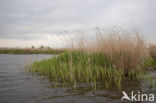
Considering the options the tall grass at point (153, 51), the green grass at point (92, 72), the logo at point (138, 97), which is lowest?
the logo at point (138, 97)

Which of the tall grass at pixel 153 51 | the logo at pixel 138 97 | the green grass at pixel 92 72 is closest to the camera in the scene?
the logo at pixel 138 97

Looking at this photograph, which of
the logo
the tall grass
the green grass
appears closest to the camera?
the logo

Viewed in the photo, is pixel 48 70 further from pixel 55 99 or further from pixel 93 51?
pixel 55 99

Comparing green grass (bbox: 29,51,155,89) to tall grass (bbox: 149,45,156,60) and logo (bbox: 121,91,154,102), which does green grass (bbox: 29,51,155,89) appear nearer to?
logo (bbox: 121,91,154,102)

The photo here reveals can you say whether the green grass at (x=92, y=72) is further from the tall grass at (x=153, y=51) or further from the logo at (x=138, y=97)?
the tall grass at (x=153, y=51)

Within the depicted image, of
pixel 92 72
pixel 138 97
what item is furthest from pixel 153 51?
pixel 138 97

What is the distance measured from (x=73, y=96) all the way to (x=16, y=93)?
4.79ft

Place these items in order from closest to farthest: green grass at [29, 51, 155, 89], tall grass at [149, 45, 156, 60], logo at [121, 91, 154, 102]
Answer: logo at [121, 91, 154, 102]
green grass at [29, 51, 155, 89]
tall grass at [149, 45, 156, 60]

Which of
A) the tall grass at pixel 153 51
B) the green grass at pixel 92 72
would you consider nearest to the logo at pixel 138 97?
the green grass at pixel 92 72

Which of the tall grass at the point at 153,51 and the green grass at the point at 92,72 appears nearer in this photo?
the green grass at the point at 92,72

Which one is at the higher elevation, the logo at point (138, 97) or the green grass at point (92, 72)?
the green grass at point (92, 72)

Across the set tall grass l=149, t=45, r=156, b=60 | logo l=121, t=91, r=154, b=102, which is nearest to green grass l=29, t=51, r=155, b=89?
logo l=121, t=91, r=154, b=102

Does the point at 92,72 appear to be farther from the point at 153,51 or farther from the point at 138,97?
the point at 153,51

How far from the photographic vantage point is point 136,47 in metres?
4.36
